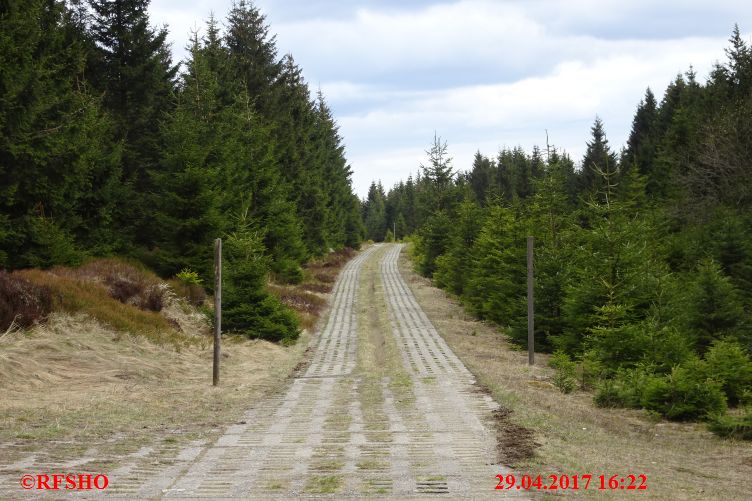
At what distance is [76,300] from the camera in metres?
17.0

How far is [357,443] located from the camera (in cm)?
910

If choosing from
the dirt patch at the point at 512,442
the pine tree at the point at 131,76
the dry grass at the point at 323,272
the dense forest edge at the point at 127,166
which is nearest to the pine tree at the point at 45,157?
the dense forest edge at the point at 127,166

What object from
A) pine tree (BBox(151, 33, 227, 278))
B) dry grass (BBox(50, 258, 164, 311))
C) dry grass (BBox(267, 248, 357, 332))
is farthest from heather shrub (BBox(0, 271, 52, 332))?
dry grass (BBox(267, 248, 357, 332))

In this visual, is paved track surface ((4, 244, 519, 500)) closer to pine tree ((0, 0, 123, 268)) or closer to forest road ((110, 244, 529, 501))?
forest road ((110, 244, 529, 501))

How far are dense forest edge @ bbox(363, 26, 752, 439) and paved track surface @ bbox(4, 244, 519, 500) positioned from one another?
13.0 feet

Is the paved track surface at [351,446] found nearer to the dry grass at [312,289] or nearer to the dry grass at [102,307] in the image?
the dry grass at [102,307]

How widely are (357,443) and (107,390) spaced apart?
6600 mm

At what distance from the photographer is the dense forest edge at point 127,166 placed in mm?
19422

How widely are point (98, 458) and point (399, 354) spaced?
1379 cm

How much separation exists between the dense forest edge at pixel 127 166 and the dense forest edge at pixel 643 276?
10.1 meters

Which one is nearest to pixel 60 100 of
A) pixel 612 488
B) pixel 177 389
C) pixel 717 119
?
pixel 177 389

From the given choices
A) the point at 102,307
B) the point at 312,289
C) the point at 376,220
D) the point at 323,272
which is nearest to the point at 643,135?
the point at 323,272

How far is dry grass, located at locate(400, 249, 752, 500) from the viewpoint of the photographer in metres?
7.41

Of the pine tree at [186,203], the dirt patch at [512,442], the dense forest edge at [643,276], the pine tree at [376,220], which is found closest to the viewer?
the dirt patch at [512,442]
